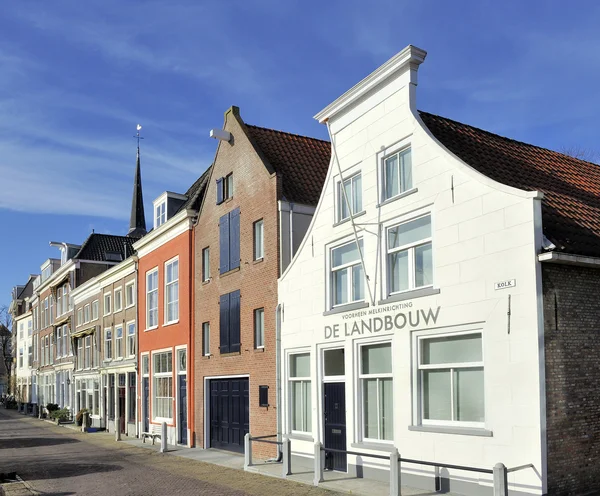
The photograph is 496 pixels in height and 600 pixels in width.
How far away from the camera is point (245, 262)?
2183 centimetres

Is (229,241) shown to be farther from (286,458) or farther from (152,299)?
(152,299)

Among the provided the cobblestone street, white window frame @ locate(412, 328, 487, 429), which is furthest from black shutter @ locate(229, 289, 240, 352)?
Result: white window frame @ locate(412, 328, 487, 429)

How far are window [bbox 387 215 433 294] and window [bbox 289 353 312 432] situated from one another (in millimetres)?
4378

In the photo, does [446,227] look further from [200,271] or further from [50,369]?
[50,369]

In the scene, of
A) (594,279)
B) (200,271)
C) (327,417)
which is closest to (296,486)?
(327,417)

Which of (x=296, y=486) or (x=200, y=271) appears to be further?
(x=200, y=271)

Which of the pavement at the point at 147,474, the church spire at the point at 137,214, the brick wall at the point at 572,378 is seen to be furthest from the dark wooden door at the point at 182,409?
the church spire at the point at 137,214

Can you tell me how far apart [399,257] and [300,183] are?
652cm

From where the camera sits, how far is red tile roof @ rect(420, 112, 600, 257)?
12609 millimetres

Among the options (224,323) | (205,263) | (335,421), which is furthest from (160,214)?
(335,421)

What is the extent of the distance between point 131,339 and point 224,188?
12730 mm

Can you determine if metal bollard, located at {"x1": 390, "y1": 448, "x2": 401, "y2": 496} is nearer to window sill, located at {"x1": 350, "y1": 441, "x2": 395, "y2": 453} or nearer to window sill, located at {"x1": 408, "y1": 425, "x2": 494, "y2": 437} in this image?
window sill, located at {"x1": 408, "y1": 425, "x2": 494, "y2": 437}

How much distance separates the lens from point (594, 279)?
1259 cm

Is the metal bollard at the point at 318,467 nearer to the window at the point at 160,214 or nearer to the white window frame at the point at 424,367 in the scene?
the white window frame at the point at 424,367
